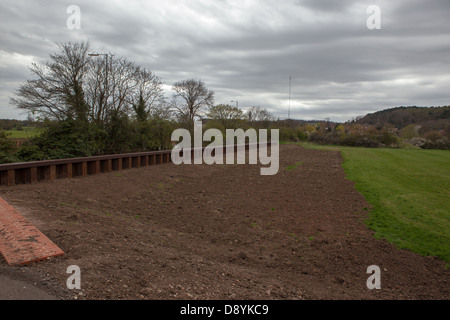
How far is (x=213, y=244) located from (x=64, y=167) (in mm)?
7475

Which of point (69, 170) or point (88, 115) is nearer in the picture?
point (69, 170)

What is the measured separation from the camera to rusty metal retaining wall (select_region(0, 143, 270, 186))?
982 centimetres

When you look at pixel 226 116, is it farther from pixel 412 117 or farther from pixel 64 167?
pixel 412 117

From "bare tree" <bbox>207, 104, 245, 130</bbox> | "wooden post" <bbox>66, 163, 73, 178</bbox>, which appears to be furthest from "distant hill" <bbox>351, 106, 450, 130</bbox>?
"wooden post" <bbox>66, 163, 73, 178</bbox>

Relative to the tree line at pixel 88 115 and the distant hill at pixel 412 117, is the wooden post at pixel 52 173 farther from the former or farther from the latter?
the distant hill at pixel 412 117

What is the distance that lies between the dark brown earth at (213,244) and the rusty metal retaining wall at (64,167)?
1.75ft

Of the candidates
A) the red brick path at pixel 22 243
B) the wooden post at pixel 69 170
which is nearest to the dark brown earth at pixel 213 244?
the red brick path at pixel 22 243

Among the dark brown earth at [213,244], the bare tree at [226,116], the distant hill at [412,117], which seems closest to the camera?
the dark brown earth at [213,244]

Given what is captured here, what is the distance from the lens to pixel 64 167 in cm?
1190

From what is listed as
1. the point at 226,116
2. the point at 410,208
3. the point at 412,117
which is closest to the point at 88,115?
the point at 410,208

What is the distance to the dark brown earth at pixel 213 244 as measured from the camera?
4418 mm

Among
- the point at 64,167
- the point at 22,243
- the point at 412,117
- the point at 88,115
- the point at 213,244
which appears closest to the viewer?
the point at 22,243
